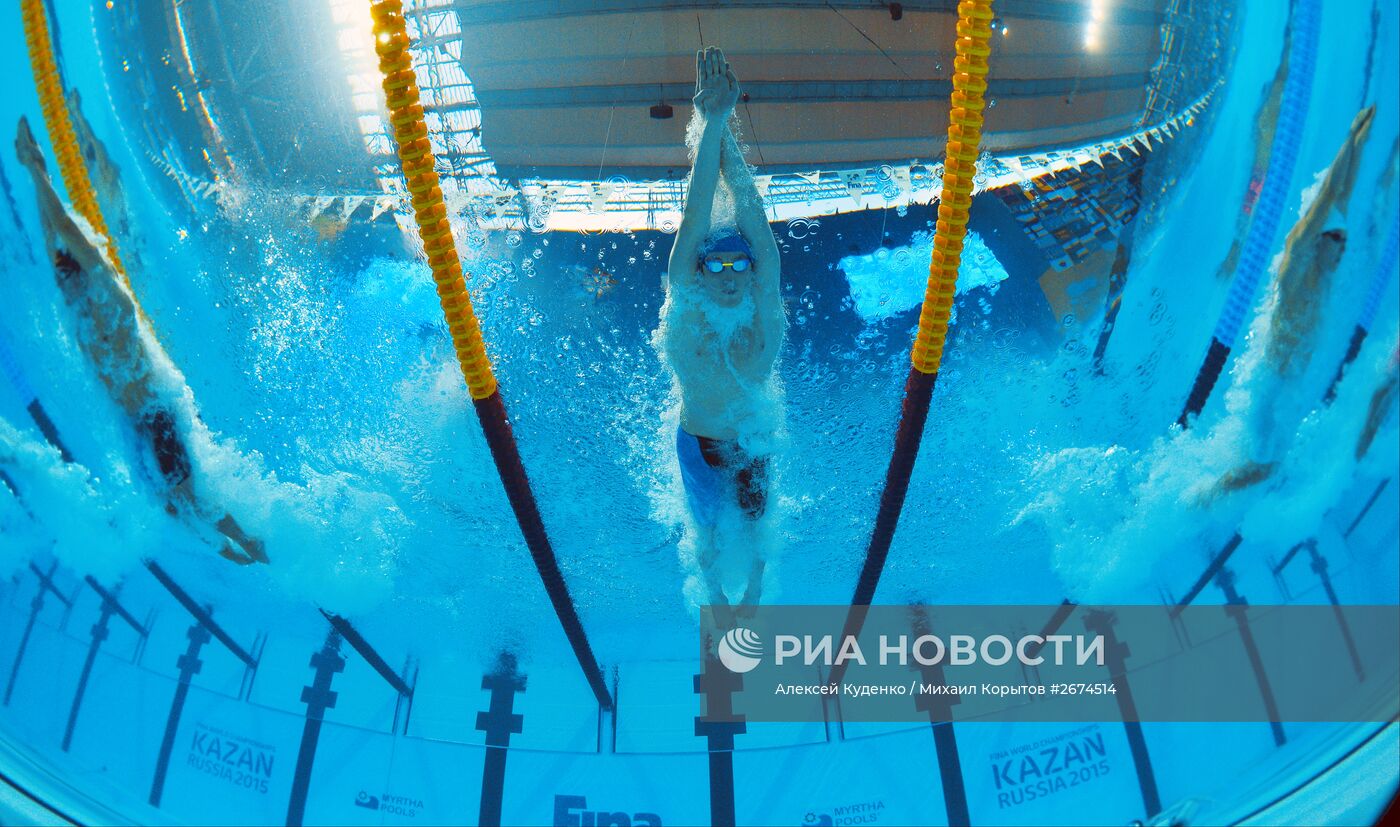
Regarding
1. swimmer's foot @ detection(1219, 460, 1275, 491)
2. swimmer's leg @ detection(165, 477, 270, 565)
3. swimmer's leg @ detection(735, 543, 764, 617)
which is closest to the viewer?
swimmer's foot @ detection(1219, 460, 1275, 491)

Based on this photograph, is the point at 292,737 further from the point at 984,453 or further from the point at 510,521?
the point at 984,453

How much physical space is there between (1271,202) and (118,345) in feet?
6.26

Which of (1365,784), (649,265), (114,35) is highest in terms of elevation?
(114,35)

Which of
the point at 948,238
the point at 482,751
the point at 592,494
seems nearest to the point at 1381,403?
the point at 948,238

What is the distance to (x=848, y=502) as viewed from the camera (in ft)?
5.78

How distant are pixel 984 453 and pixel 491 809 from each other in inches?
48.3

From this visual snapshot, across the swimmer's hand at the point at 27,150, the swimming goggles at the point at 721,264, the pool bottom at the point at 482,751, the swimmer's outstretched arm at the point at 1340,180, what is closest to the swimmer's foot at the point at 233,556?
the pool bottom at the point at 482,751

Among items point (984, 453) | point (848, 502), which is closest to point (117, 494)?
point (848, 502)

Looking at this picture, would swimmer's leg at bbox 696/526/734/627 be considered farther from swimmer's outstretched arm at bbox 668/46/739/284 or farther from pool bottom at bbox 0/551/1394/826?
swimmer's outstretched arm at bbox 668/46/739/284

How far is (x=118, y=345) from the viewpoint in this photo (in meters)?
1.57

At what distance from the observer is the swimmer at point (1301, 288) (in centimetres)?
138

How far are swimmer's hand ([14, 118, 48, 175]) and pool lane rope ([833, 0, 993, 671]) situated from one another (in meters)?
1.40

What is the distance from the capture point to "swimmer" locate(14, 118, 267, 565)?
1.49 meters

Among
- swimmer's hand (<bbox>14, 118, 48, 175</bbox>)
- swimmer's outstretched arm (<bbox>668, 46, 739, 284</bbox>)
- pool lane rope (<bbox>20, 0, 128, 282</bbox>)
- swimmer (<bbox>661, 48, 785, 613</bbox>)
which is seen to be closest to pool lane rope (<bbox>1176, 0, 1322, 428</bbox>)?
swimmer (<bbox>661, 48, 785, 613</bbox>)
